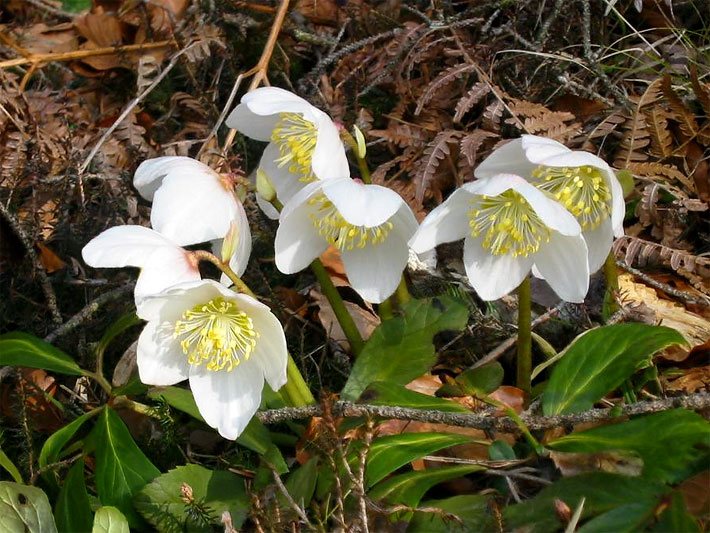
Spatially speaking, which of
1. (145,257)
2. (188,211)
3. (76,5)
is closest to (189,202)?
(188,211)

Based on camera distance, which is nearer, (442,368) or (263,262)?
(442,368)

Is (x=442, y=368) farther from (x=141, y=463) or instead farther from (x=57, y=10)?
(x=57, y=10)

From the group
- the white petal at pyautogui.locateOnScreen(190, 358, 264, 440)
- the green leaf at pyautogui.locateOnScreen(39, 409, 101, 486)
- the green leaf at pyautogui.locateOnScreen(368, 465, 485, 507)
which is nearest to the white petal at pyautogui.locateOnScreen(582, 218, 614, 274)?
the green leaf at pyautogui.locateOnScreen(368, 465, 485, 507)

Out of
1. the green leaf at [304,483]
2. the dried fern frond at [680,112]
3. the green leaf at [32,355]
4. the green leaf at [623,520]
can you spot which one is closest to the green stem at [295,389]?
the green leaf at [304,483]

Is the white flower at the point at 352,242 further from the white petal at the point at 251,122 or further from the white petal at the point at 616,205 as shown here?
the white petal at the point at 616,205

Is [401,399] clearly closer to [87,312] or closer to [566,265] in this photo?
[566,265]

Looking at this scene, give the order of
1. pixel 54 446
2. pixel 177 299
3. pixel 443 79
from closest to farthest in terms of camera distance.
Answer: pixel 177 299 → pixel 54 446 → pixel 443 79

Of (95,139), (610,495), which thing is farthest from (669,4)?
(95,139)

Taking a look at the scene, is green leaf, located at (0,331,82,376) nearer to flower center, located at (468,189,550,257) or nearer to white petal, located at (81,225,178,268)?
white petal, located at (81,225,178,268)
